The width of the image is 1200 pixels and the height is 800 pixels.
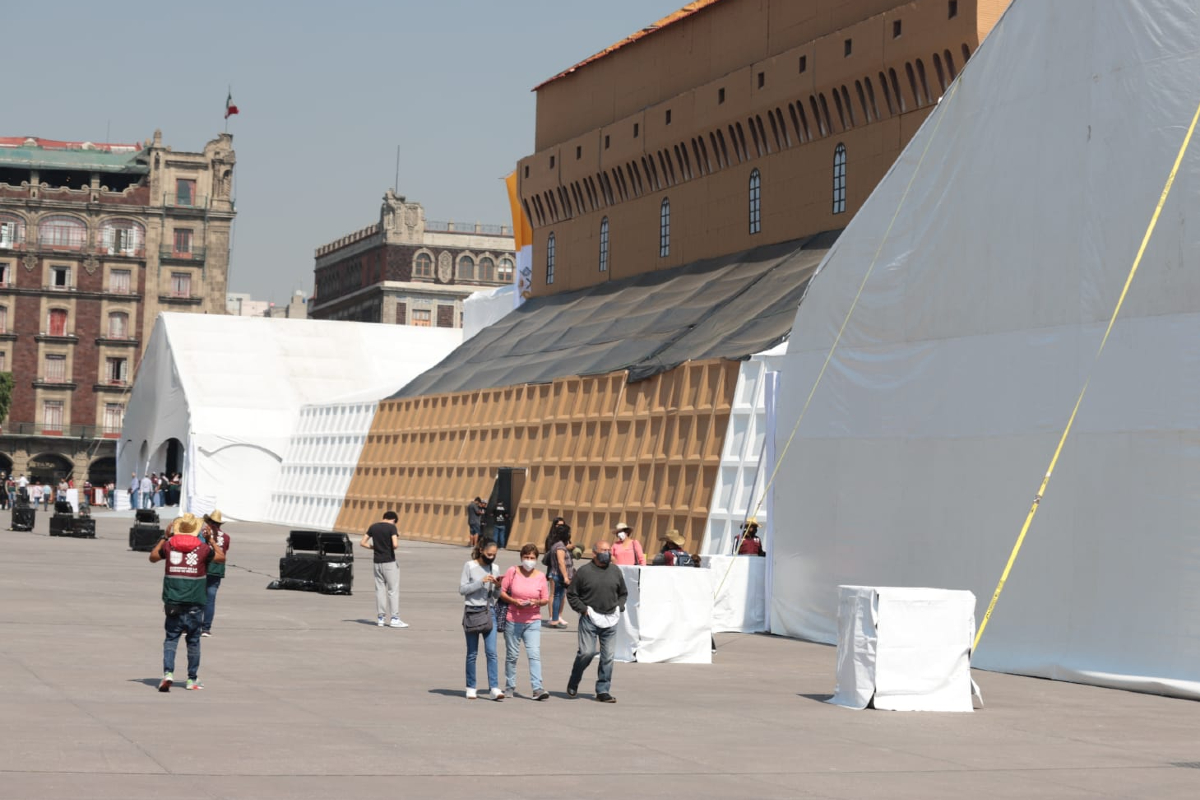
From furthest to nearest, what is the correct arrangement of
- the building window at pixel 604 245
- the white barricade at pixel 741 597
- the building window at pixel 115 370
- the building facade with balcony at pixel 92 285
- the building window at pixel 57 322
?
the building window at pixel 115 370 < the building window at pixel 57 322 < the building facade with balcony at pixel 92 285 < the building window at pixel 604 245 < the white barricade at pixel 741 597

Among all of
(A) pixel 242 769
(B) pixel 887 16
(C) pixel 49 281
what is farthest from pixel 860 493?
(C) pixel 49 281

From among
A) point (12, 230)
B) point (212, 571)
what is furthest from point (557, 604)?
point (12, 230)

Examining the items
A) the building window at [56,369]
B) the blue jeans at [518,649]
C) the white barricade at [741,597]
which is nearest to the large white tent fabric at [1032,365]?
the white barricade at [741,597]

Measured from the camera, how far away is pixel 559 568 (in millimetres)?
26484

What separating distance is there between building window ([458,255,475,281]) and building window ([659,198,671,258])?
8478 cm

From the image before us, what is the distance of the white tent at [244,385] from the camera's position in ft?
239

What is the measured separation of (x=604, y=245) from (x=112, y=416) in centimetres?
6377

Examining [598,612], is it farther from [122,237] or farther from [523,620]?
[122,237]

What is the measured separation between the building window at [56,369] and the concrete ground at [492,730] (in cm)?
9435

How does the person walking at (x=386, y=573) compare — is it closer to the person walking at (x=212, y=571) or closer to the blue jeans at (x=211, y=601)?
the person walking at (x=212, y=571)

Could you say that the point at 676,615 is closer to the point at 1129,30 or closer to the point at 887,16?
the point at 1129,30

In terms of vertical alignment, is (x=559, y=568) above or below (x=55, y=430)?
below

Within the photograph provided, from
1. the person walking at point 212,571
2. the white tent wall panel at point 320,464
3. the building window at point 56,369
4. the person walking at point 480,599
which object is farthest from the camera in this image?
the building window at point 56,369

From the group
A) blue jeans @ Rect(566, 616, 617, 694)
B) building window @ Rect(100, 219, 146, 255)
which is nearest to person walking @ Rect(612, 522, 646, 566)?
blue jeans @ Rect(566, 616, 617, 694)
